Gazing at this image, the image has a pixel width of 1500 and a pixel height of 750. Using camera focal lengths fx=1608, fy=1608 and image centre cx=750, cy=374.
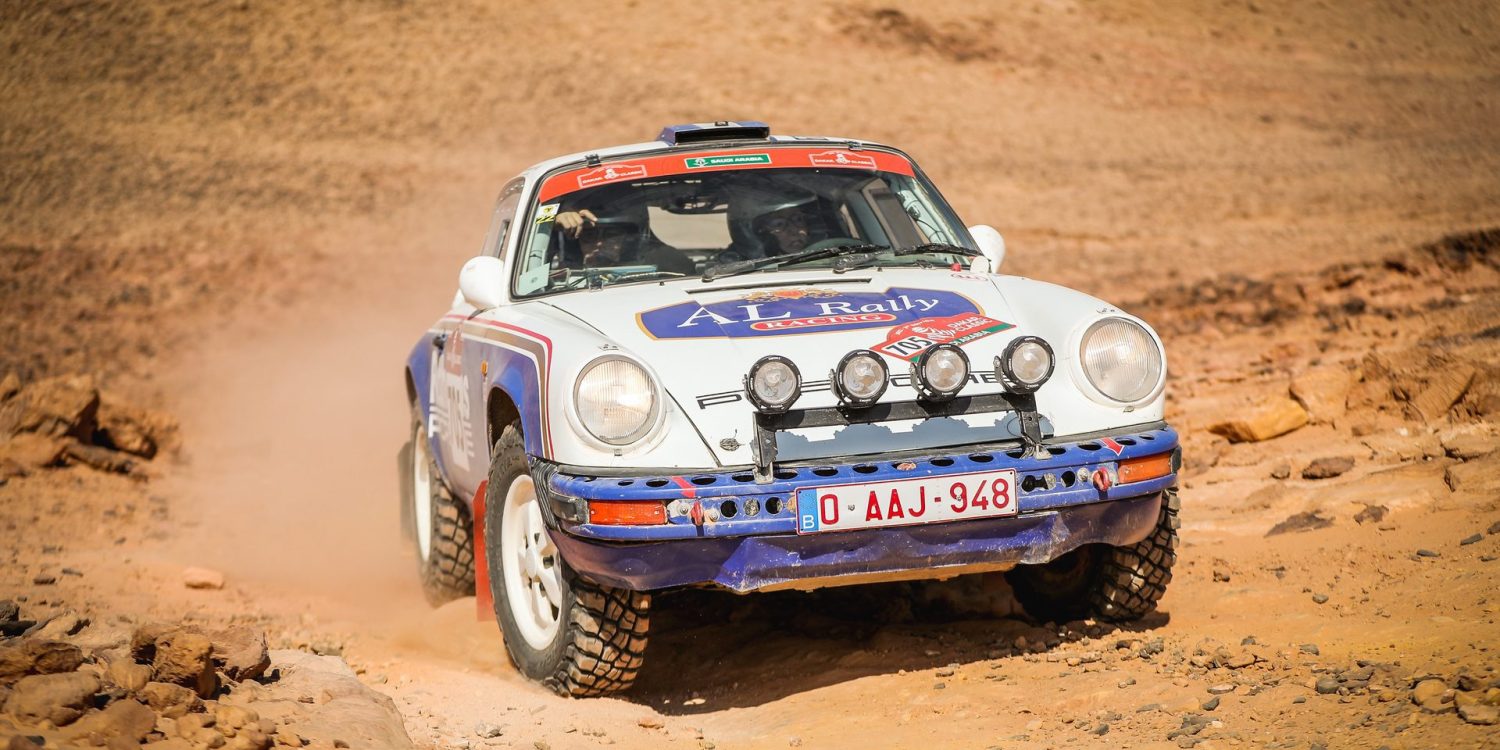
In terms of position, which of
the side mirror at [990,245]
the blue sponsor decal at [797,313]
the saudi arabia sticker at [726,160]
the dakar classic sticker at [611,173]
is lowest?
the blue sponsor decal at [797,313]

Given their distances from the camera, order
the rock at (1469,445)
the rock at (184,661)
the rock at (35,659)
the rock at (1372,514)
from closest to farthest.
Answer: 1. the rock at (35,659)
2. the rock at (184,661)
3. the rock at (1372,514)
4. the rock at (1469,445)

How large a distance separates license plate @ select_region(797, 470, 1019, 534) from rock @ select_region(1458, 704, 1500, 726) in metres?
1.40

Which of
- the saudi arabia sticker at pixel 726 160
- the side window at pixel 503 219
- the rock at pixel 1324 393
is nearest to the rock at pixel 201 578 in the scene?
the side window at pixel 503 219

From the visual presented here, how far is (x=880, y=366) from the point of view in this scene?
4840 millimetres

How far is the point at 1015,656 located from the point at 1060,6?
97.9 feet

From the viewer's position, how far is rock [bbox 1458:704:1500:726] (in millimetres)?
3846

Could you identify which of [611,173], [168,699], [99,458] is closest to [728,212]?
[611,173]

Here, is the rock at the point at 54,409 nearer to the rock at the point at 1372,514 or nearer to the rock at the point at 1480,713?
the rock at the point at 1372,514

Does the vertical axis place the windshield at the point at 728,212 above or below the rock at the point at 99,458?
above

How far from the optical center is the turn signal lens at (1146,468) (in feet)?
16.5

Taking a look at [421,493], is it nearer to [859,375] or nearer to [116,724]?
[859,375]

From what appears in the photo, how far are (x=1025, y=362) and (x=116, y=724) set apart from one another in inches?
109

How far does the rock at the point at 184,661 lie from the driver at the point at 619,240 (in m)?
2.32

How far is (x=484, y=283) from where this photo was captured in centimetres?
621
